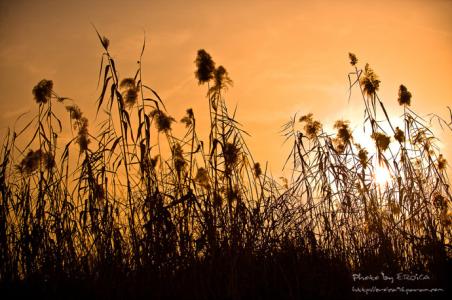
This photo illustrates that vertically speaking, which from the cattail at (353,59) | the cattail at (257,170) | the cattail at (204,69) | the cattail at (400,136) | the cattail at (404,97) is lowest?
the cattail at (257,170)

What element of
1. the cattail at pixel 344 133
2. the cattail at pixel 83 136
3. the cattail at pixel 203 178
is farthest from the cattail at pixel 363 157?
the cattail at pixel 83 136

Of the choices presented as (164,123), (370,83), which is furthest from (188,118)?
(370,83)

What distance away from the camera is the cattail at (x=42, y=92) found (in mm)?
3676

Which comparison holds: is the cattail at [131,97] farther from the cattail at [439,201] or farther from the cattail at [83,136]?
the cattail at [439,201]

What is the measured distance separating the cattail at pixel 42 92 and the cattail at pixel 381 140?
3.44 m

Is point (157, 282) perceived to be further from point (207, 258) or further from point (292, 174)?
point (292, 174)

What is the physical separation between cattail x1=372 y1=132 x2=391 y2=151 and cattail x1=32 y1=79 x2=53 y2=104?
3.44 m

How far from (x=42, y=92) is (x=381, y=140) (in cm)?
360

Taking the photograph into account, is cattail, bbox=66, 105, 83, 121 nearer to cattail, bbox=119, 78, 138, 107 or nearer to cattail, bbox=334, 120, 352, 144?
cattail, bbox=119, 78, 138, 107

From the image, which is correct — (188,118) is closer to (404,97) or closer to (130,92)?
(130,92)

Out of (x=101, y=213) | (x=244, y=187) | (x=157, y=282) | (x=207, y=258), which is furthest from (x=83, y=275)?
(x=244, y=187)

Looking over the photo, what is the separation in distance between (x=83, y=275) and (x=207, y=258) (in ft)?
3.38

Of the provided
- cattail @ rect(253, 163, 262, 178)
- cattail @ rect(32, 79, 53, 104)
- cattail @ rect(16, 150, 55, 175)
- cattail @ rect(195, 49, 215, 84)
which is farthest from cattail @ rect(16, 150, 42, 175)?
cattail @ rect(253, 163, 262, 178)

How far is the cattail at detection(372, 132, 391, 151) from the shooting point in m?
4.25
